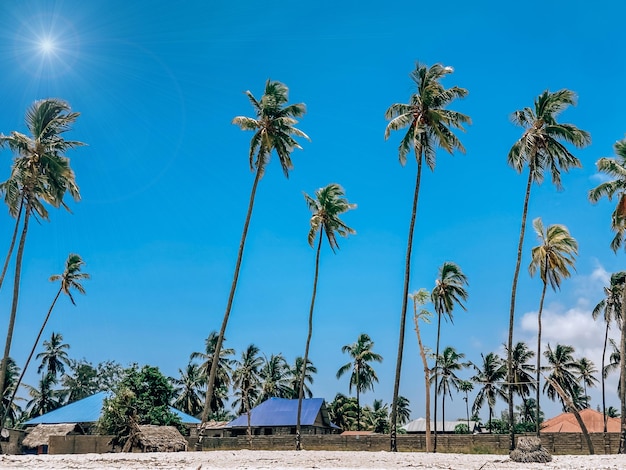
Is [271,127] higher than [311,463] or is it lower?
higher

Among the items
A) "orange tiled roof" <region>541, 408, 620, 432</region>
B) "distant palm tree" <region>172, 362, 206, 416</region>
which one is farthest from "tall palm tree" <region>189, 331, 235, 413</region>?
"orange tiled roof" <region>541, 408, 620, 432</region>

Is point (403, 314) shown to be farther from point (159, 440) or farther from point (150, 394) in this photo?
point (150, 394)

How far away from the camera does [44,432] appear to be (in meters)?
44.3

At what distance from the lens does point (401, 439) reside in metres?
34.0

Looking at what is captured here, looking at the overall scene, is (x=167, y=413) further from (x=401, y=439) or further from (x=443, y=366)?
(x=443, y=366)

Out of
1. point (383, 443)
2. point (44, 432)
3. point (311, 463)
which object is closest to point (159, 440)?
point (383, 443)

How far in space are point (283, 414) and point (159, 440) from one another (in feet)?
61.9

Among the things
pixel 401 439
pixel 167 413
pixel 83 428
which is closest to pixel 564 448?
pixel 401 439

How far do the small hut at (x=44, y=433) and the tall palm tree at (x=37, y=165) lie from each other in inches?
685

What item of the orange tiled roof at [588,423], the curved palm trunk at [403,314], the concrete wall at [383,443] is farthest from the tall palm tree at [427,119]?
the orange tiled roof at [588,423]

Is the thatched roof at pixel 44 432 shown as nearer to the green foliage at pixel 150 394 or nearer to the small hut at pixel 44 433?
the small hut at pixel 44 433

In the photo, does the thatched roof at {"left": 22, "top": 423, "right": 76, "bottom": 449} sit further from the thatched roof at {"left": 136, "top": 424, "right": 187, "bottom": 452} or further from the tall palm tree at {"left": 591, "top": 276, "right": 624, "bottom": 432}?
the tall palm tree at {"left": 591, "top": 276, "right": 624, "bottom": 432}

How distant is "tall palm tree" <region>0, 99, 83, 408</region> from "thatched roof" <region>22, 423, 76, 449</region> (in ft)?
57.0

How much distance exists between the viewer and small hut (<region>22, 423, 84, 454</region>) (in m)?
43.4
